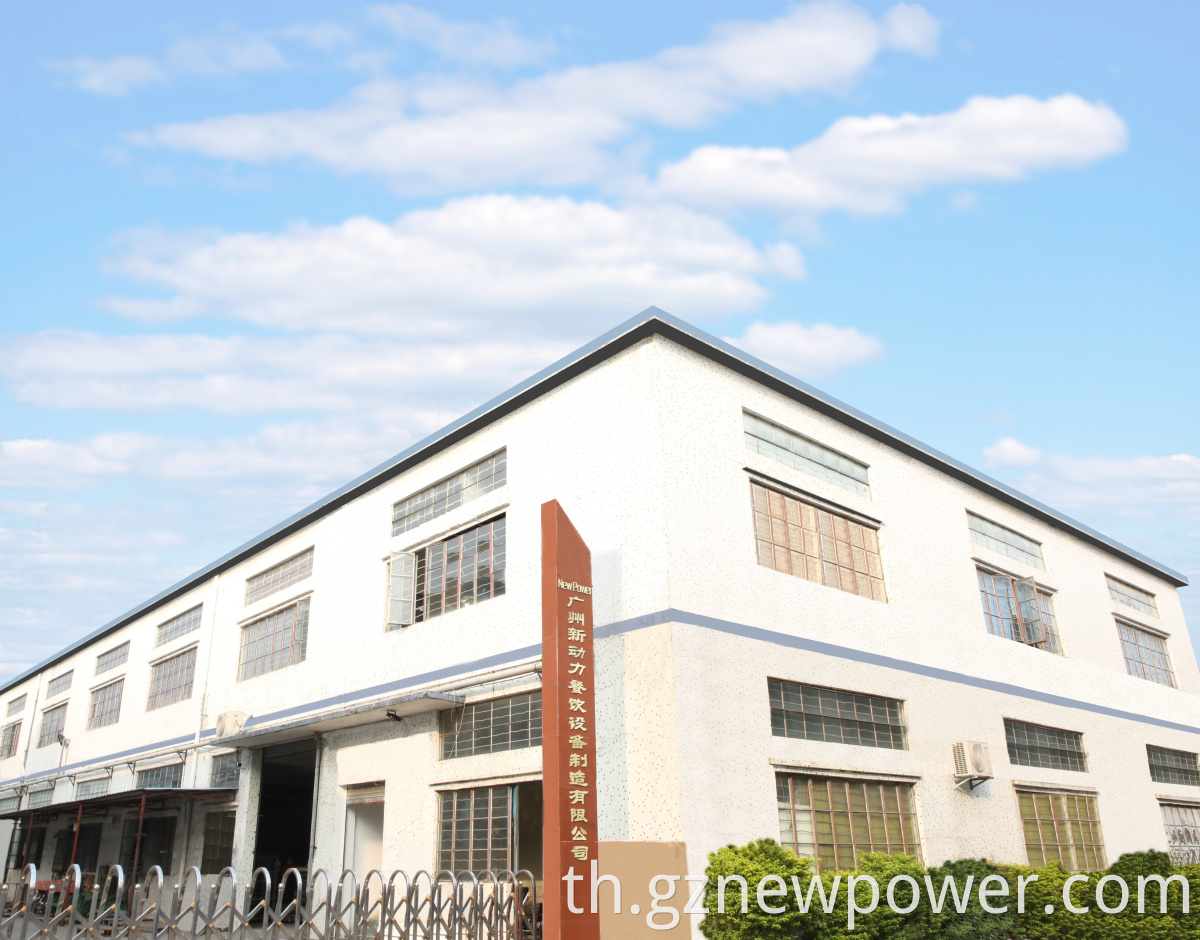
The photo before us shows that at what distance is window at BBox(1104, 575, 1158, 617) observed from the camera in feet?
88.6

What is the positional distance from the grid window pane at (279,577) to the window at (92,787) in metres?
10.6

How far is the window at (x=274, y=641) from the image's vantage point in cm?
2258

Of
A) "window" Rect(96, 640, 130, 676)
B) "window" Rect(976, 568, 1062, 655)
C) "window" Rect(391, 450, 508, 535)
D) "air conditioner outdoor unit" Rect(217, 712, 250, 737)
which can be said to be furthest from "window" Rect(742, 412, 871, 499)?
"window" Rect(96, 640, 130, 676)

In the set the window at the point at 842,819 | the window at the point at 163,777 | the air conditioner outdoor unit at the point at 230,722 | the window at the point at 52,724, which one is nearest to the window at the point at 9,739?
the window at the point at 52,724

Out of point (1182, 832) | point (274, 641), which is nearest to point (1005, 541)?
point (1182, 832)

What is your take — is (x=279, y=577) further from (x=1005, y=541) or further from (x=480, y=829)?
(x=1005, y=541)

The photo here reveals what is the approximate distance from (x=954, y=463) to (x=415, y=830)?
14.3 meters

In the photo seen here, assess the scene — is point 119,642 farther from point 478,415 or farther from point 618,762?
point 618,762

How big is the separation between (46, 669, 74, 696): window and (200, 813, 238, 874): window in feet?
54.5

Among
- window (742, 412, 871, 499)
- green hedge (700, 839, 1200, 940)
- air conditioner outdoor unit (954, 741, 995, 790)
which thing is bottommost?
green hedge (700, 839, 1200, 940)

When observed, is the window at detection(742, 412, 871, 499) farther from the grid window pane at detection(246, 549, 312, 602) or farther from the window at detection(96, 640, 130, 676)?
the window at detection(96, 640, 130, 676)

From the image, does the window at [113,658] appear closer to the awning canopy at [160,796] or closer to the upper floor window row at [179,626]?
the upper floor window row at [179,626]

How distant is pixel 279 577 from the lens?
24.5m

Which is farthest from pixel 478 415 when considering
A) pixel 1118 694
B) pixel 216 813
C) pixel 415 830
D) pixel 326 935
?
pixel 1118 694
